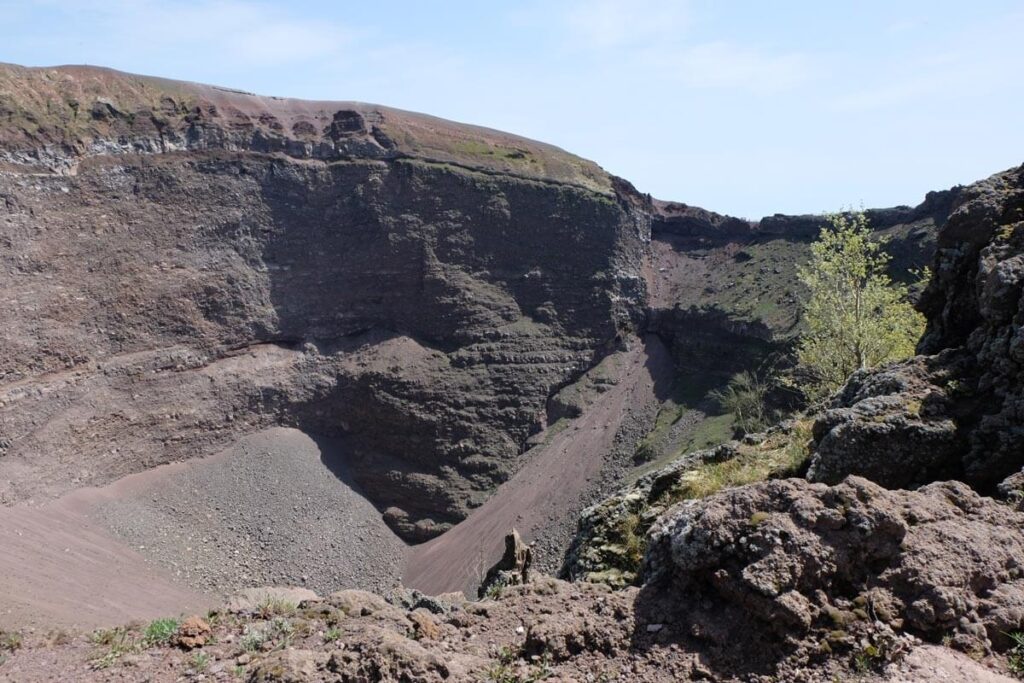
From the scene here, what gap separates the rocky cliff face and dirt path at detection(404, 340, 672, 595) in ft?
6.04

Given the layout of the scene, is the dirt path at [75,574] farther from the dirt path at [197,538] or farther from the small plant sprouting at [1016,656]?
the small plant sprouting at [1016,656]

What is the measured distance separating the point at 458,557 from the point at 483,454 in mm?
7807

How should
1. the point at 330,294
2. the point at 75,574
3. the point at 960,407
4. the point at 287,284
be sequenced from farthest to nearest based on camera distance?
the point at 330,294 < the point at 287,284 < the point at 75,574 < the point at 960,407

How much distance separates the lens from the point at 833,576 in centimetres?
536

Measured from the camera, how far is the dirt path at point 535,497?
121ft

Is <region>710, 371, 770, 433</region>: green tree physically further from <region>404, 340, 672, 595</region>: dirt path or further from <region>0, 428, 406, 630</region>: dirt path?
<region>0, 428, 406, 630</region>: dirt path

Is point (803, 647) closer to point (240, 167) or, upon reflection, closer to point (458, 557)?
point (458, 557)

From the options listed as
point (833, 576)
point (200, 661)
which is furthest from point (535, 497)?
point (833, 576)

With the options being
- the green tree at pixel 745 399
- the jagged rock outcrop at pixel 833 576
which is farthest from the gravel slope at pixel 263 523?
the jagged rock outcrop at pixel 833 576

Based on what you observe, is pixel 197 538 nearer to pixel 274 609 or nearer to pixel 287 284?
pixel 287 284

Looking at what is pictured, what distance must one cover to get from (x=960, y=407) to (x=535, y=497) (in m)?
34.0

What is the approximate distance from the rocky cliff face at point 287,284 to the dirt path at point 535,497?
1840mm

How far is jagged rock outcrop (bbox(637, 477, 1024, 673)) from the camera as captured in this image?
5.05m

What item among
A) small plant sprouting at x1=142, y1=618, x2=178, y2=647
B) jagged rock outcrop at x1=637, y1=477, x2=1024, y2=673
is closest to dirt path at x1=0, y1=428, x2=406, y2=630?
small plant sprouting at x1=142, y1=618, x2=178, y2=647
